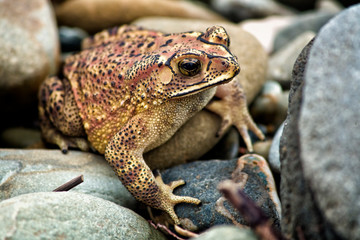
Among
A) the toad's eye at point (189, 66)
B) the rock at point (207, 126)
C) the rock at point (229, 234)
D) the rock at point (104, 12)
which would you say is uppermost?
the toad's eye at point (189, 66)

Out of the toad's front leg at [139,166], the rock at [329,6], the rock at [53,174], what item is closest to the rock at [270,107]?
the toad's front leg at [139,166]

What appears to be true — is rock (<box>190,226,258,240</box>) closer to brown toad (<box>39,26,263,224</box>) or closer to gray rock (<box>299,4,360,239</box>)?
gray rock (<box>299,4,360,239</box>)

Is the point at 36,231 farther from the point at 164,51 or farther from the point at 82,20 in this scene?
the point at 82,20

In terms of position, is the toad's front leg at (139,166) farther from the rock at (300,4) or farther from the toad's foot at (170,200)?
the rock at (300,4)

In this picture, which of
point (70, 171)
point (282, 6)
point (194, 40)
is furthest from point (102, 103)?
point (282, 6)

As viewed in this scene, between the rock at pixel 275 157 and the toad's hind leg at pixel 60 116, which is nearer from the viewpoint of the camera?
the rock at pixel 275 157

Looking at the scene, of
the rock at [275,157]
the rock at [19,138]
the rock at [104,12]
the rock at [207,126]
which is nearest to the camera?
the rock at [275,157]

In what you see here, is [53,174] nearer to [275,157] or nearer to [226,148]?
[226,148]
